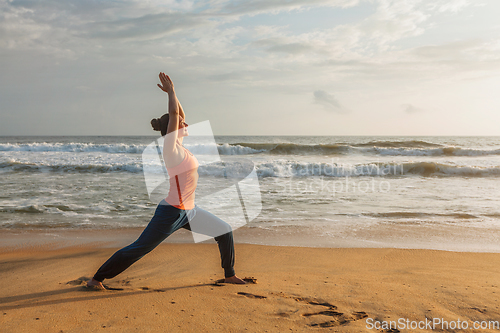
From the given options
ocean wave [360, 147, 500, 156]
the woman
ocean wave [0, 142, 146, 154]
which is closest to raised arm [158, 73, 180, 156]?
the woman

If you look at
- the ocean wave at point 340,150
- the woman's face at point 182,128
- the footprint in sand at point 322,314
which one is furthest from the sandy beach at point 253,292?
the ocean wave at point 340,150

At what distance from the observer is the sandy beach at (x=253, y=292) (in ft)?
8.12

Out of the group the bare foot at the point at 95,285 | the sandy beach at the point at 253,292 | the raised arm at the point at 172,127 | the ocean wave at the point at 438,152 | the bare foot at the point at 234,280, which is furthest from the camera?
the ocean wave at the point at 438,152

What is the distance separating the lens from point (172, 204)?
292 centimetres

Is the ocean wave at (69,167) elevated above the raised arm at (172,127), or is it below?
below

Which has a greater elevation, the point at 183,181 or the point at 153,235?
the point at 183,181

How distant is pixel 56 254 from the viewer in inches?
176

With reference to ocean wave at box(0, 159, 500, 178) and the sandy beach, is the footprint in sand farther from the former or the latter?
ocean wave at box(0, 159, 500, 178)

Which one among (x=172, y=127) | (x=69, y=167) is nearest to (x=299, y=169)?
(x=69, y=167)

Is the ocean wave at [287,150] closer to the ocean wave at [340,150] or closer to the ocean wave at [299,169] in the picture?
the ocean wave at [340,150]

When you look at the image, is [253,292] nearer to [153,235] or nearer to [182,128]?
[153,235]

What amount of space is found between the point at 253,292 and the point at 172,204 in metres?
1.14

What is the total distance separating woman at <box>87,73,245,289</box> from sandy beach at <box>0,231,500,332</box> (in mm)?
352

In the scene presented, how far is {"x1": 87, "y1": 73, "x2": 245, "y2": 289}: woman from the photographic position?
2.70 m
